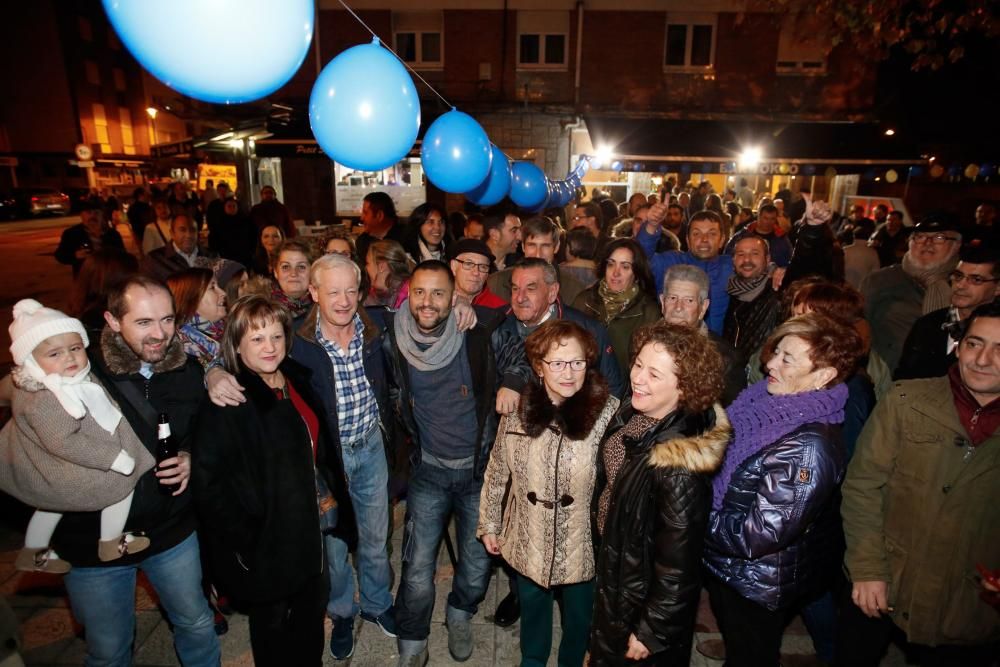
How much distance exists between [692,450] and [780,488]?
20.1 inches

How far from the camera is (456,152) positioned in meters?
4.57

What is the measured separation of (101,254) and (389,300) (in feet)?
7.17

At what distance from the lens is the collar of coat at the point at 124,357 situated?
7.73 ft

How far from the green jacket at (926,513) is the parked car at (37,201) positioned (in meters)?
38.7

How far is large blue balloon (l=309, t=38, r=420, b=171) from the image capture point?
3.32m

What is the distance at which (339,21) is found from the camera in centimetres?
A: 1394

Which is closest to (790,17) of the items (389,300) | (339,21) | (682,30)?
(682,30)

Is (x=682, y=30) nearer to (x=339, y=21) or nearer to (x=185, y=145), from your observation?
(x=339, y=21)

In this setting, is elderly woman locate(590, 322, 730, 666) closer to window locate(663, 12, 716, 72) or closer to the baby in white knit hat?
the baby in white knit hat

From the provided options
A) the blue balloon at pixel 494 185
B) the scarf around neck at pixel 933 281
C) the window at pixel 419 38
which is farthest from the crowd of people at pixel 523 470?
the window at pixel 419 38

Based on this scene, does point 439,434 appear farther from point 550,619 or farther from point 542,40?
point 542,40

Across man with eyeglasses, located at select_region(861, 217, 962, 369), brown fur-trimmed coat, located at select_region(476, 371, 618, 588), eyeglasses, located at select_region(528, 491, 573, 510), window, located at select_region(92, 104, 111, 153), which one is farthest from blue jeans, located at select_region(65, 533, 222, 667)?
window, located at select_region(92, 104, 111, 153)

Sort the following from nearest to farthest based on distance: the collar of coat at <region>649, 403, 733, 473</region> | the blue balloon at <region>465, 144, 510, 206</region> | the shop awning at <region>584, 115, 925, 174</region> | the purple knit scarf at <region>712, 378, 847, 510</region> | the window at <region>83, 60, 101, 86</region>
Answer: the collar of coat at <region>649, 403, 733, 473</region> < the purple knit scarf at <region>712, 378, 847, 510</region> < the blue balloon at <region>465, 144, 510, 206</region> < the shop awning at <region>584, 115, 925, 174</region> < the window at <region>83, 60, 101, 86</region>

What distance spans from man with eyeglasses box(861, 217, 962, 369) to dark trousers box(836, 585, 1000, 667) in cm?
240
